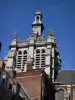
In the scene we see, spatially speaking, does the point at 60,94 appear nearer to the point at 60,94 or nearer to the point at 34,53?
the point at 60,94

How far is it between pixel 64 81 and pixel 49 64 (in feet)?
15.4

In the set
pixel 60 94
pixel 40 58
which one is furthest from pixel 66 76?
pixel 40 58

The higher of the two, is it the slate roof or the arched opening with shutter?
the slate roof

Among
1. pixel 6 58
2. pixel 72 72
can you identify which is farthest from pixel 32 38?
pixel 72 72

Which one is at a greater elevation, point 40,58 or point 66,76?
point 40,58

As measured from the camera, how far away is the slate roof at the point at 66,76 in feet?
181

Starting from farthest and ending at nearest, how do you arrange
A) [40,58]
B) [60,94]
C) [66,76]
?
[40,58], [66,76], [60,94]

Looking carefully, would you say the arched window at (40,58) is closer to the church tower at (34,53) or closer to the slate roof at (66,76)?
the church tower at (34,53)

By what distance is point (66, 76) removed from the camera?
185 feet

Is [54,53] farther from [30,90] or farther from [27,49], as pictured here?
[30,90]

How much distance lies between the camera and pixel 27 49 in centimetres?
6044

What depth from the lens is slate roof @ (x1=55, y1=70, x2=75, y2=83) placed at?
5518 centimetres

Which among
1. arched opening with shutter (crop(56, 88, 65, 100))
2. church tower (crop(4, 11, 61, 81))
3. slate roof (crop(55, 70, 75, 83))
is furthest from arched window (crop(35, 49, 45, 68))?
arched opening with shutter (crop(56, 88, 65, 100))

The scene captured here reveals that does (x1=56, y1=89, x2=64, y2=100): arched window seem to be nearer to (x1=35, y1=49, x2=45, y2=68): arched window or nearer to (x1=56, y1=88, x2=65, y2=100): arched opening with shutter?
(x1=56, y1=88, x2=65, y2=100): arched opening with shutter
